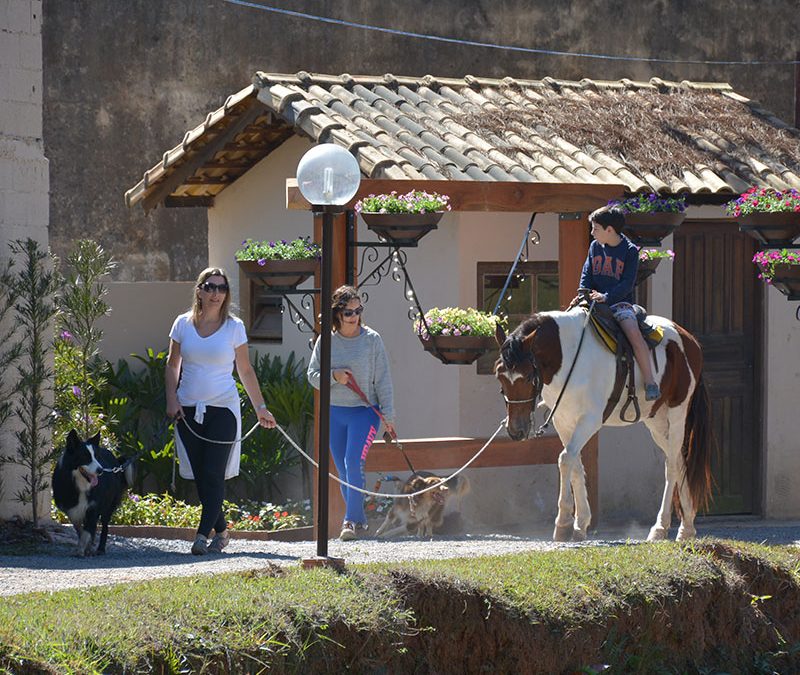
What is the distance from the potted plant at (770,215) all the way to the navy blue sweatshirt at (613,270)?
1.32 meters

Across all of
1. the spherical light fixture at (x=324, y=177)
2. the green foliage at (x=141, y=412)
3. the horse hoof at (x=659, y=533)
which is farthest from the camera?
the green foliage at (x=141, y=412)

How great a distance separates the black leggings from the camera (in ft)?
32.0

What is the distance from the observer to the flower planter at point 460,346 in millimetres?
10992

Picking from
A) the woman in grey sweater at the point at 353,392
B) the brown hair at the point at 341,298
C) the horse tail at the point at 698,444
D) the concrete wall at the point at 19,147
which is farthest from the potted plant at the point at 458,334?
the concrete wall at the point at 19,147

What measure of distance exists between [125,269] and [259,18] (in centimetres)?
369

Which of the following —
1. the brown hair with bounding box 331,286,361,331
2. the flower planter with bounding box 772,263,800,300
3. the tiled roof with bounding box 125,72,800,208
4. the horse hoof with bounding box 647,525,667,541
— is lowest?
the horse hoof with bounding box 647,525,667,541

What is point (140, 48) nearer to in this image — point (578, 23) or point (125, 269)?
point (125, 269)

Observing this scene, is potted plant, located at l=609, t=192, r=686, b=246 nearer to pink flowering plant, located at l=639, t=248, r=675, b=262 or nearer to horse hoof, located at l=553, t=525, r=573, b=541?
pink flowering plant, located at l=639, t=248, r=675, b=262

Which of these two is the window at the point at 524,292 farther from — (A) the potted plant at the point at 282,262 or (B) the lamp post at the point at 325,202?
(B) the lamp post at the point at 325,202

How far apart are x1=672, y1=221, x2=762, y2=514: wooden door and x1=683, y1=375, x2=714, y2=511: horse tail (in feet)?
7.91

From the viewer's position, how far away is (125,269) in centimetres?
1953

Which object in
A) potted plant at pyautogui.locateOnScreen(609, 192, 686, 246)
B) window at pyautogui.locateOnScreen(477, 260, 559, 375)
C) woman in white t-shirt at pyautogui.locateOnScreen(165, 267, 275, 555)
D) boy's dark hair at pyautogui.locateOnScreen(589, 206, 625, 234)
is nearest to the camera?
woman in white t-shirt at pyautogui.locateOnScreen(165, 267, 275, 555)

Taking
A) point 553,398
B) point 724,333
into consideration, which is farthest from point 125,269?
point 553,398

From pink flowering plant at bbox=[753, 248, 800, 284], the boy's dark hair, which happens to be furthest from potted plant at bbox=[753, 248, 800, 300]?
the boy's dark hair
